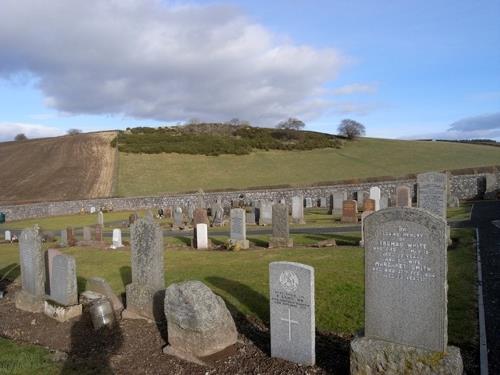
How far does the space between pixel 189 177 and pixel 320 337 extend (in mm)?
46214

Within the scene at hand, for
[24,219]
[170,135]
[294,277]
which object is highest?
[170,135]

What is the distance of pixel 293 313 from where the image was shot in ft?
21.1

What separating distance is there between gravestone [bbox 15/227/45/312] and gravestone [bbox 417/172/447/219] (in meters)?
11.5

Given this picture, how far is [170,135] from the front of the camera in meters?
70.6

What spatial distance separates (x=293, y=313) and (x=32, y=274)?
23.3ft

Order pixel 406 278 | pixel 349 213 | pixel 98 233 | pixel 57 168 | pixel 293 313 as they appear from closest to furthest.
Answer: pixel 406 278, pixel 293 313, pixel 98 233, pixel 349 213, pixel 57 168

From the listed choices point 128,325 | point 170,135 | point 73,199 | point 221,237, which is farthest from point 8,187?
point 128,325

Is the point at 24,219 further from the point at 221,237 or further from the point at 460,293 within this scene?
the point at 460,293

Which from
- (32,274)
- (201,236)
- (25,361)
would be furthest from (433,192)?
(25,361)

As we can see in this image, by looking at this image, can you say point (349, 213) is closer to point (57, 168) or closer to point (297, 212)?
point (297, 212)

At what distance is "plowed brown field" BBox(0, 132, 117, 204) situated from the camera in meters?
43.8

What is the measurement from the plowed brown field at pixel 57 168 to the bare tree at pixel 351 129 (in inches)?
1667

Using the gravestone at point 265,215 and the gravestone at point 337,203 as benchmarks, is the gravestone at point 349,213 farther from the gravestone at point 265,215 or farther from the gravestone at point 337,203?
the gravestone at point 337,203

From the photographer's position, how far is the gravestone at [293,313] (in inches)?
247
